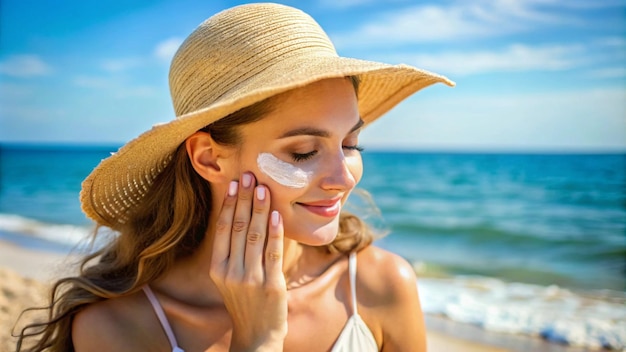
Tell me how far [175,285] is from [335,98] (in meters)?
1.22

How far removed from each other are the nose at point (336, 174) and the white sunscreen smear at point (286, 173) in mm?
68

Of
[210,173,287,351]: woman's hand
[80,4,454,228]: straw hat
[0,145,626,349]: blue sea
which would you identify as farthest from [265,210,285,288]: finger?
[0,145,626,349]: blue sea

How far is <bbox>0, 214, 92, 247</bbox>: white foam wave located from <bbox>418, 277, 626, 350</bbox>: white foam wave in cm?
770

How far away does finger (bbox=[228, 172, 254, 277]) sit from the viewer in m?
2.19

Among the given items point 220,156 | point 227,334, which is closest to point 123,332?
point 227,334

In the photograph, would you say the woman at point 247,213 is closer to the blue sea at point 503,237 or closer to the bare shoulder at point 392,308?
the bare shoulder at point 392,308

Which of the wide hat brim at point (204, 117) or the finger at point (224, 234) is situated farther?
the finger at point (224, 234)

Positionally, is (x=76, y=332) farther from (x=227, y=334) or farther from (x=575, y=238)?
(x=575, y=238)

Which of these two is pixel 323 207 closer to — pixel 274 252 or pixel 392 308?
pixel 274 252

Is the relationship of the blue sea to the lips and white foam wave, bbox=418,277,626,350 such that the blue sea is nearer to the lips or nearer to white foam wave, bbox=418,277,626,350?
white foam wave, bbox=418,277,626,350

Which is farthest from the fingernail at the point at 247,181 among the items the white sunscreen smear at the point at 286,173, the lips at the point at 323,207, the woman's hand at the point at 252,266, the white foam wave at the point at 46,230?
the white foam wave at the point at 46,230

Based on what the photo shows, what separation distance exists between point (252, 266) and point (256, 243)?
93 millimetres

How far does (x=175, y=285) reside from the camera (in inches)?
104

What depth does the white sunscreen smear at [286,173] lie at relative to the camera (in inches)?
84.9
